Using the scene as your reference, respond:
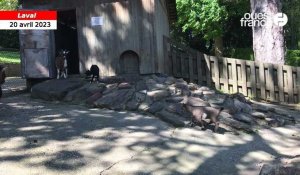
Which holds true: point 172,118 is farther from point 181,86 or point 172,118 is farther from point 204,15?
point 204,15

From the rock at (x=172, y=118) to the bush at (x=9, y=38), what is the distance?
93.6ft

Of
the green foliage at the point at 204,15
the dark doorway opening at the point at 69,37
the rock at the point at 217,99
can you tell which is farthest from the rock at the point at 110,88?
the green foliage at the point at 204,15

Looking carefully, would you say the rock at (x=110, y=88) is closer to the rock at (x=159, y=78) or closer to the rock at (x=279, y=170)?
the rock at (x=159, y=78)

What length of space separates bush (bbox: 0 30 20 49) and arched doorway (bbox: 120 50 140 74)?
2393 centimetres

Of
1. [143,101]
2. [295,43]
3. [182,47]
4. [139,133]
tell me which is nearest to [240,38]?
[295,43]

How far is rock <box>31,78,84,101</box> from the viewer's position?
36.0 feet

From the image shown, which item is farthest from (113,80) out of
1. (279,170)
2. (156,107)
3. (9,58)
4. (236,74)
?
(9,58)

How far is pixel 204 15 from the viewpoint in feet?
90.5

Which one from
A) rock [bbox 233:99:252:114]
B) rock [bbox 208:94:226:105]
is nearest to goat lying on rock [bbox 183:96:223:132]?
rock [bbox 233:99:252:114]

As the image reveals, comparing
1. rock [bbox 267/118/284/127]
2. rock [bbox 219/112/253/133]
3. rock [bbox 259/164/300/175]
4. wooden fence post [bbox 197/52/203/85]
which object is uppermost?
wooden fence post [bbox 197/52/203/85]

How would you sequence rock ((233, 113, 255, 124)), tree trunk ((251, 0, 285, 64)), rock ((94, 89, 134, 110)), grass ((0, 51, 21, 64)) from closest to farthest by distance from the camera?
rock ((233, 113, 255, 124)), rock ((94, 89, 134, 110)), tree trunk ((251, 0, 285, 64)), grass ((0, 51, 21, 64))

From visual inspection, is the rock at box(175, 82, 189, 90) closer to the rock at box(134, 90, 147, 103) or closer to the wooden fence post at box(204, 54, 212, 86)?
the rock at box(134, 90, 147, 103)

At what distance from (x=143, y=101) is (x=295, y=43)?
29452 millimetres

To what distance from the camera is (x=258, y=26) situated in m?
13.1
